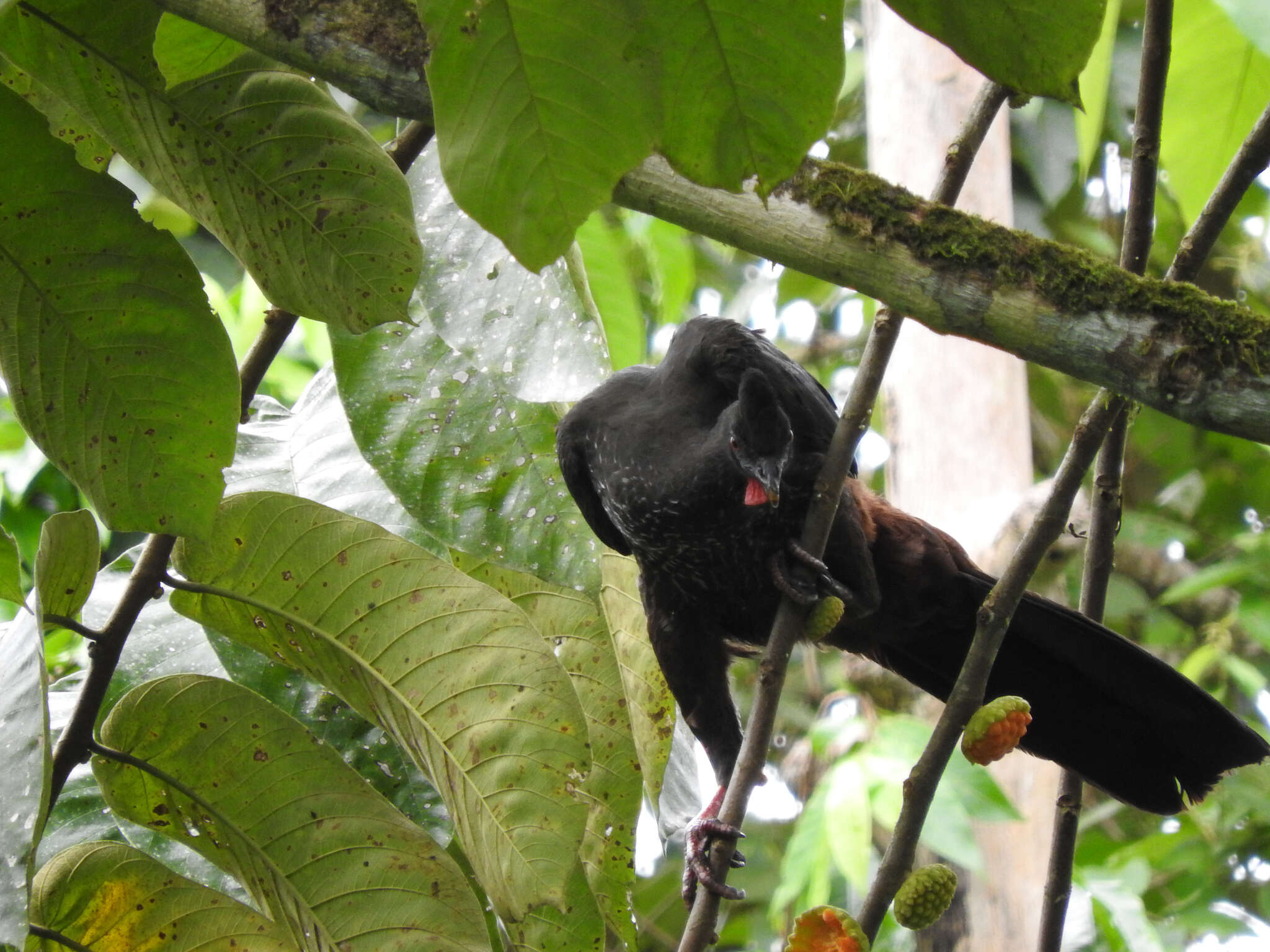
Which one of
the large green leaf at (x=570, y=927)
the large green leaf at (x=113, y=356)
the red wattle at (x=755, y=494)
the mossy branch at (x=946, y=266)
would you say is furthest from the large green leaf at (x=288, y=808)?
the red wattle at (x=755, y=494)

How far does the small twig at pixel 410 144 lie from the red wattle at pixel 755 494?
2.37ft

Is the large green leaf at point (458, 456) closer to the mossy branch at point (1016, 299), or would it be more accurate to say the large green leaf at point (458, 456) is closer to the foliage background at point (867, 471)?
the foliage background at point (867, 471)

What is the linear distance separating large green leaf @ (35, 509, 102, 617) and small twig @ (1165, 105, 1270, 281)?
121 cm

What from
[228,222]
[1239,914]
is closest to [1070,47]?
[228,222]

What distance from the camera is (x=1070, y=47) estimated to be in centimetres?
84

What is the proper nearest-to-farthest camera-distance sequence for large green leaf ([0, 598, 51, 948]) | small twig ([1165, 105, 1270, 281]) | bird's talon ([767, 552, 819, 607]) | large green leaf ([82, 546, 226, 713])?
large green leaf ([0, 598, 51, 948]) → small twig ([1165, 105, 1270, 281]) → large green leaf ([82, 546, 226, 713]) → bird's talon ([767, 552, 819, 607])

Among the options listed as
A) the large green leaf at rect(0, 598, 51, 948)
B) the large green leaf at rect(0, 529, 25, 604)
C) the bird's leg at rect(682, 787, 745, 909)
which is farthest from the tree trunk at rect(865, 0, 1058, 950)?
the large green leaf at rect(0, 598, 51, 948)

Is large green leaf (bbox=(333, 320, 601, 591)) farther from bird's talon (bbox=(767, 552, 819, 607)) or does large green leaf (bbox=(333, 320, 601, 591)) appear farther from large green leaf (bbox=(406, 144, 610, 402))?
bird's talon (bbox=(767, 552, 819, 607))

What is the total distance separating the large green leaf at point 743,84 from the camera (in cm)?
87

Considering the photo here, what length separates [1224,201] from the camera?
1305 millimetres

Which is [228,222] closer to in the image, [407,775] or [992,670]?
[407,775]

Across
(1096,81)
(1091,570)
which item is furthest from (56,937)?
(1096,81)

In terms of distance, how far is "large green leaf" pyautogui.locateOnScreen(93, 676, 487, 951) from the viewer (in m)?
1.31

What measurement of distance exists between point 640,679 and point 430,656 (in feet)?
1.76
